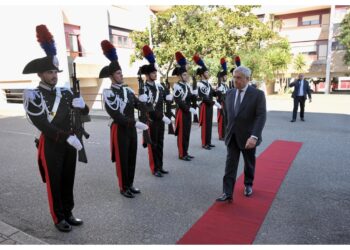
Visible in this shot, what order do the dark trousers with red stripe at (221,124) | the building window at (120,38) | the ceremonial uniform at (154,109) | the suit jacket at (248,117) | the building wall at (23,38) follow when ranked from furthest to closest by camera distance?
the building window at (120,38)
the building wall at (23,38)
the dark trousers with red stripe at (221,124)
the ceremonial uniform at (154,109)
the suit jacket at (248,117)

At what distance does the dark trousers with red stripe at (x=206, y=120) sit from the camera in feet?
21.7

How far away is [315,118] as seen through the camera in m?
11.4

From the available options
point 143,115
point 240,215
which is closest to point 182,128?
point 143,115

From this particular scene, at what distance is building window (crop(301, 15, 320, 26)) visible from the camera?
3111cm

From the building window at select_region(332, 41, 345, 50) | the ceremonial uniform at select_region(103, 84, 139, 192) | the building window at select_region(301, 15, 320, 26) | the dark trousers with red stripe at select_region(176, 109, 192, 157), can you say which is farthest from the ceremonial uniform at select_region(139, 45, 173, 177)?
the building window at select_region(301, 15, 320, 26)

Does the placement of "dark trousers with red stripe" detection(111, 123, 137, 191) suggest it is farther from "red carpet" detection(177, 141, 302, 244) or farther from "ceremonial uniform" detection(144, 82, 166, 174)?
"red carpet" detection(177, 141, 302, 244)

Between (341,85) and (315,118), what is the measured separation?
24641mm

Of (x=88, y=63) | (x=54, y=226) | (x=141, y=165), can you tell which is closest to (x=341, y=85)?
(x=88, y=63)

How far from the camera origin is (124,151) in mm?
4086

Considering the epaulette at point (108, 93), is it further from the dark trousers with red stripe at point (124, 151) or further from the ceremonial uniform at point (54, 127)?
the ceremonial uniform at point (54, 127)

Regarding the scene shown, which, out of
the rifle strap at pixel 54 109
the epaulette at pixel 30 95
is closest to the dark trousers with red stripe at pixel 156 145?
the rifle strap at pixel 54 109

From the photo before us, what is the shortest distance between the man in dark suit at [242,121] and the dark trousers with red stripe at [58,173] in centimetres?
194

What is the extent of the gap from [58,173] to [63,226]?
604mm

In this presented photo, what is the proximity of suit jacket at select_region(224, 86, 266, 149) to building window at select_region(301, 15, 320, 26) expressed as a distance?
107 feet
